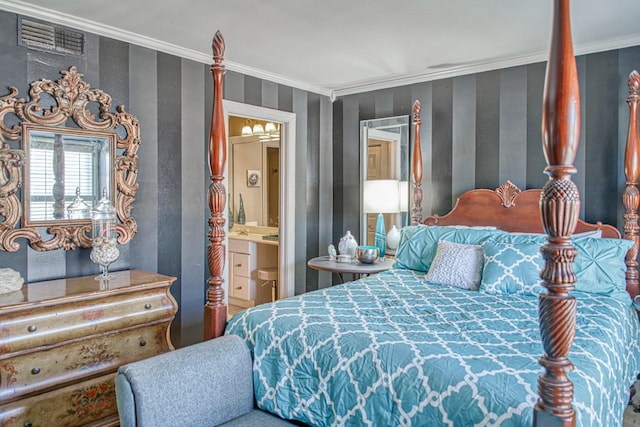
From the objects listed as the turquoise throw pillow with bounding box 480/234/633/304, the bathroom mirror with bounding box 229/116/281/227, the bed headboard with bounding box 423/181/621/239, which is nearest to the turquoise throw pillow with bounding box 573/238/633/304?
the turquoise throw pillow with bounding box 480/234/633/304

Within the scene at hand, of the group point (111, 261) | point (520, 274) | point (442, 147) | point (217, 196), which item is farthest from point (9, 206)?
point (442, 147)

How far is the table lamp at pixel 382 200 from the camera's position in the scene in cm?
417

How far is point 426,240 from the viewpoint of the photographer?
3441mm

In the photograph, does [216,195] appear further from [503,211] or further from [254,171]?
[254,171]

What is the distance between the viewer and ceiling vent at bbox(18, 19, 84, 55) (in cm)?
A: 274

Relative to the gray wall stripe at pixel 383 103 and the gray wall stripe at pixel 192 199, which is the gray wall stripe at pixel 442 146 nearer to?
the gray wall stripe at pixel 383 103

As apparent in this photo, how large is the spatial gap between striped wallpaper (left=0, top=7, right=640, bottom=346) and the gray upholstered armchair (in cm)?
146

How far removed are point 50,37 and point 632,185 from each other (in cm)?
389

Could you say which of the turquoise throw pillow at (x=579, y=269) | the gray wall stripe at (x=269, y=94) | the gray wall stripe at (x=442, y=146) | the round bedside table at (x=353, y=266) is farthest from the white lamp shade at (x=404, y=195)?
the turquoise throw pillow at (x=579, y=269)

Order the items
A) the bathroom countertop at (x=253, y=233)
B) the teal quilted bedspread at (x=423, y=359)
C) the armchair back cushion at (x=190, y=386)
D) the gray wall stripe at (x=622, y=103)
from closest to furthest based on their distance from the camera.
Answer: the teal quilted bedspread at (x=423, y=359)
the armchair back cushion at (x=190, y=386)
the gray wall stripe at (x=622, y=103)
the bathroom countertop at (x=253, y=233)

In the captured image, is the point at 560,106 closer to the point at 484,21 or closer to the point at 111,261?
the point at 484,21

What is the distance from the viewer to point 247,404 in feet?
6.89

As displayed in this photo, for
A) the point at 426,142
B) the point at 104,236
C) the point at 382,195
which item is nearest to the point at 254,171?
the point at 382,195

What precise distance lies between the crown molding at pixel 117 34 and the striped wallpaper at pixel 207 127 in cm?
5
